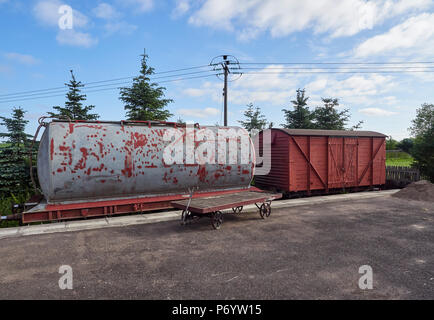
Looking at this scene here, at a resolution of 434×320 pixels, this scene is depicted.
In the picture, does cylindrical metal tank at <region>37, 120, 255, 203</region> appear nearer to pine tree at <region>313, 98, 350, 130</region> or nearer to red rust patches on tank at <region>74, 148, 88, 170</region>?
red rust patches on tank at <region>74, 148, 88, 170</region>

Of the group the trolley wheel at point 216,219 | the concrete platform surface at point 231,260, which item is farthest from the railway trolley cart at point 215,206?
the concrete platform surface at point 231,260

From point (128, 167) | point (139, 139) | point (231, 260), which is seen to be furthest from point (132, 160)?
point (231, 260)

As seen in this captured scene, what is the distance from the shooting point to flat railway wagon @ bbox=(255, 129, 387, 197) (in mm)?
13539

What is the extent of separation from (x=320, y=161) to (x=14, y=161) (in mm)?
15586

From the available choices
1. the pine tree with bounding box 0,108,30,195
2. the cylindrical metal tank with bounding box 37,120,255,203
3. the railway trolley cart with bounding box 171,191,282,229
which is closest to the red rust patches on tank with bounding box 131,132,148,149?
the cylindrical metal tank with bounding box 37,120,255,203

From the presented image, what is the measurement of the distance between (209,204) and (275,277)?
357 cm

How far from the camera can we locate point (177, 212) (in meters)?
10.4

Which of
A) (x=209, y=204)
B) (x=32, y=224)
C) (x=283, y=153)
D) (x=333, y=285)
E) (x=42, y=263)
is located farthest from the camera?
(x=283, y=153)

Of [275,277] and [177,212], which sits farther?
[177,212]

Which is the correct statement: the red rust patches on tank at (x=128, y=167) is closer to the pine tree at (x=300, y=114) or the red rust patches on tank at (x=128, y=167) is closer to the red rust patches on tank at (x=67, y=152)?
the red rust patches on tank at (x=67, y=152)

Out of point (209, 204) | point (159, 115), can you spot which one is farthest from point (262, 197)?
point (159, 115)

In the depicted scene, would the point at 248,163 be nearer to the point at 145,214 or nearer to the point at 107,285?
the point at 145,214

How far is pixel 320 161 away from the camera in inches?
561

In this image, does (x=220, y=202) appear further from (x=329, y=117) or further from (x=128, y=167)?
(x=329, y=117)
